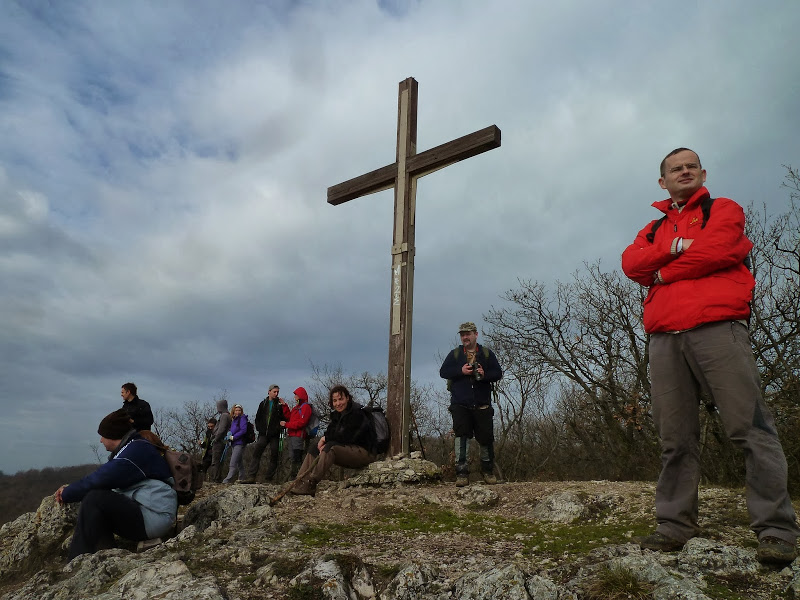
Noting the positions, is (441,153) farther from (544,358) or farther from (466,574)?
(544,358)

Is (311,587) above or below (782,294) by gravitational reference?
below

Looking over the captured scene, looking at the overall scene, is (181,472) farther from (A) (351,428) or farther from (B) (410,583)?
(B) (410,583)

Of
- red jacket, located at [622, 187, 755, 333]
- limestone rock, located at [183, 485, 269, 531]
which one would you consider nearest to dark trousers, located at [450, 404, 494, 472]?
limestone rock, located at [183, 485, 269, 531]

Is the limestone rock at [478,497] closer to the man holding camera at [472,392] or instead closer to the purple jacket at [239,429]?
the man holding camera at [472,392]

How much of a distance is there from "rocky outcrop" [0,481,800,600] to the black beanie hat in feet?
3.31

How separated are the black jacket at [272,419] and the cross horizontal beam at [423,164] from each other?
12.3 ft

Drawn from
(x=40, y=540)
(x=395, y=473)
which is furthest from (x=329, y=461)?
(x=40, y=540)

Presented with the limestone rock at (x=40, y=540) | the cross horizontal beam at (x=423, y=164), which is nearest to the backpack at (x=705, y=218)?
the cross horizontal beam at (x=423, y=164)

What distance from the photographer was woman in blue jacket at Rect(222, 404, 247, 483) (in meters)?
10.4

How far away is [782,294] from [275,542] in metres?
7.99

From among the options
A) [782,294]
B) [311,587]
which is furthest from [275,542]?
[782,294]

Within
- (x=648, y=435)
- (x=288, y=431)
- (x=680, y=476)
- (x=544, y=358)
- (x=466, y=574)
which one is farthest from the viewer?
(x=544, y=358)

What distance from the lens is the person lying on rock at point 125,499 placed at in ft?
14.0

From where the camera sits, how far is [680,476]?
124 inches
